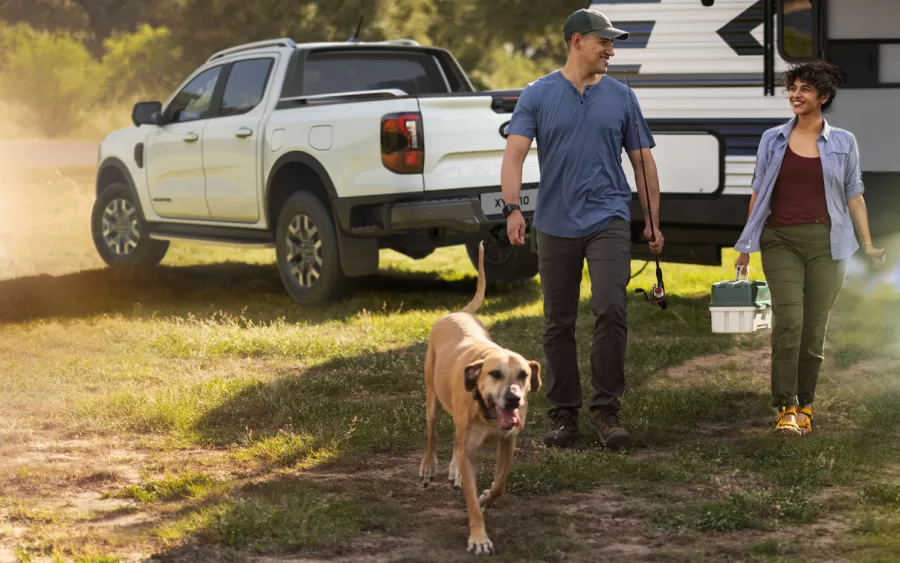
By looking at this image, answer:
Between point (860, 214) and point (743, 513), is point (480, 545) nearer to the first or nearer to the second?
point (743, 513)

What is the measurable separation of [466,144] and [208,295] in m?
2.90

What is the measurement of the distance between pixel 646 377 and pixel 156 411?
273cm

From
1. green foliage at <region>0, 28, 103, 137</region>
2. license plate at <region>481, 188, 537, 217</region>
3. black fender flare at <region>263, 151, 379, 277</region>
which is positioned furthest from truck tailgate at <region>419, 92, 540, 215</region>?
green foliage at <region>0, 28, 103, 137</region>

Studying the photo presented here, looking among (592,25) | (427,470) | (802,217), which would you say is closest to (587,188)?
(592,25)

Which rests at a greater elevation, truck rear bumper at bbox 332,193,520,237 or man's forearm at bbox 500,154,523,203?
man's forearm at bbox 500,154,523,203

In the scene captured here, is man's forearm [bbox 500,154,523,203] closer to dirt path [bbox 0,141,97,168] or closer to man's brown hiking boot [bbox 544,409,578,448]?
man's brown hiking boot [bbox 544,409,578,448]

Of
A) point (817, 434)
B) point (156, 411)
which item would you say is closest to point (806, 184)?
point (817, 434)

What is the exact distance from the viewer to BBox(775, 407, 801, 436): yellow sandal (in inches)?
245

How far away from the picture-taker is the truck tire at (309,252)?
33.0ft

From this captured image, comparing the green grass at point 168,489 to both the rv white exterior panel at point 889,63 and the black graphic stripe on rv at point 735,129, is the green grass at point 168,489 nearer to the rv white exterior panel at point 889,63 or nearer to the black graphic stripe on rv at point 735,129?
the black graphic stripe on rv at point 735,129

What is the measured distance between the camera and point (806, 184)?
618 centimetres

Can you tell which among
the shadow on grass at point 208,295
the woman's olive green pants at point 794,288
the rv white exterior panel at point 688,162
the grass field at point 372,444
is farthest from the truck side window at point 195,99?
the woman's olive green pants at point 794,288

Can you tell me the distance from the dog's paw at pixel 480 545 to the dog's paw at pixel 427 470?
2.91 ft

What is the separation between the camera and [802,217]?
6184 millimetres
